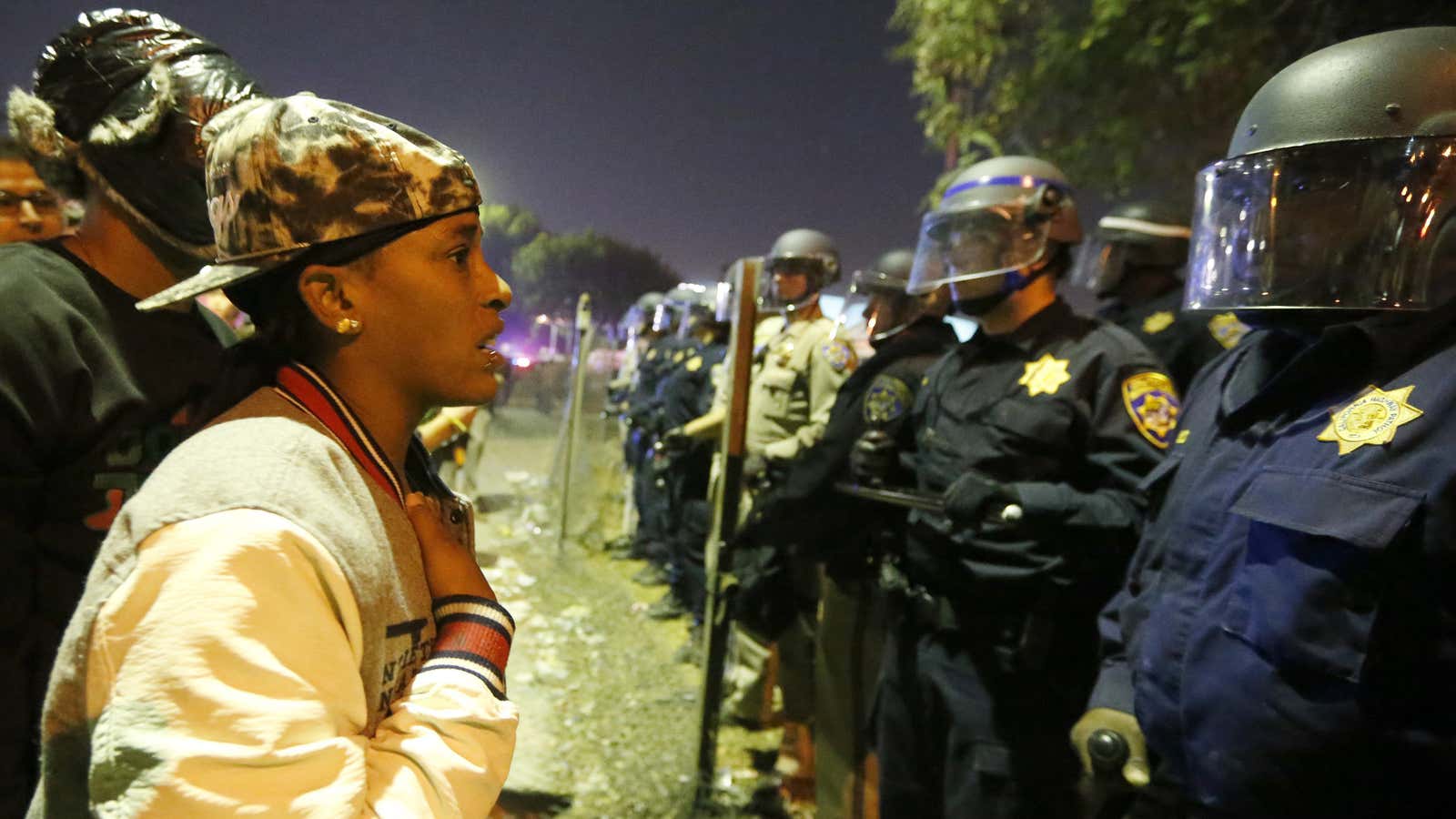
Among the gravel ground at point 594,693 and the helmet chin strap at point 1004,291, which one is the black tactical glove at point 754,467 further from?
the helmet chin strap at point 1004,291

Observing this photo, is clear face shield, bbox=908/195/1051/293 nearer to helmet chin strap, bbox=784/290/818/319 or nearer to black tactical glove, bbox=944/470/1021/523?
black tactical glove, bbox=944/470/1021/523

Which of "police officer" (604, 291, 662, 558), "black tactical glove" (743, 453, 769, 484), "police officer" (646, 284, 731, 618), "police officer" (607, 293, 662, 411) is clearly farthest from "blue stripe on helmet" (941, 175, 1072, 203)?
"police officer" (607, 293, 662, 411)

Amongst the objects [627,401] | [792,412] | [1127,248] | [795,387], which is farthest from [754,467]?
[627,401]

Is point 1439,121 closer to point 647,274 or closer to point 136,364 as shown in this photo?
point 136,364

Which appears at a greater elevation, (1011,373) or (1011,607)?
(1011,373)

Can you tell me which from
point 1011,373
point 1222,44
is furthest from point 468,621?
point 1222,44

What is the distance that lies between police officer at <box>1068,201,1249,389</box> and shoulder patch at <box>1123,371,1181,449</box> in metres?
1.77

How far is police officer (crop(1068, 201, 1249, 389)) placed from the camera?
4.38 m

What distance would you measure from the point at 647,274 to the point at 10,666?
31.7 meters

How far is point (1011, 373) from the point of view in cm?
290

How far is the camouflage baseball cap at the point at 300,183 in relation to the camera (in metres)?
1.07

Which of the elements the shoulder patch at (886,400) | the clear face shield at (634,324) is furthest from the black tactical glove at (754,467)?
the clear face shield at (634,324)

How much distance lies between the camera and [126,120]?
1.80 metres

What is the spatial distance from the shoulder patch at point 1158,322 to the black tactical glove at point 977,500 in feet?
7.64
